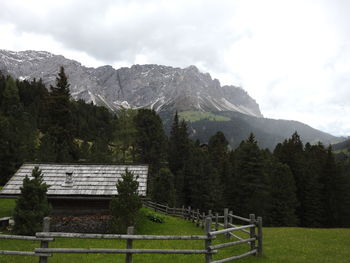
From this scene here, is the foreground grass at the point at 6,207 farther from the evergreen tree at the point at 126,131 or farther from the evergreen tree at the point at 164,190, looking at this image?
the evergreen tree at the point at 126,131

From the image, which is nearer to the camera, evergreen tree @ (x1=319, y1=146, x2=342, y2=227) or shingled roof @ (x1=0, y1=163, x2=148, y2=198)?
shingled roof @ (x1=0, y1=163, x2=148, y2=198)

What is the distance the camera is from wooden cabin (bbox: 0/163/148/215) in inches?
914

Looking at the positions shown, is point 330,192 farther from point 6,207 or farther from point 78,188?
point 6,207

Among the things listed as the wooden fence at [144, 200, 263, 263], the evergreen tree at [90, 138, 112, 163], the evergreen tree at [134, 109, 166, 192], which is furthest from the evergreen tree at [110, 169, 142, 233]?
the evergreen tree at [134, 109, 166, 192]

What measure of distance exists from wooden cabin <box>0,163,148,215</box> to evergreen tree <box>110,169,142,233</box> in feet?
4.89

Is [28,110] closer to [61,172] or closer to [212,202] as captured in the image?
[212,202]

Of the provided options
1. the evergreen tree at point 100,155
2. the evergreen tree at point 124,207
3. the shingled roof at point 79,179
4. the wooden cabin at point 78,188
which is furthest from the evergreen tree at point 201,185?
the evergreen tree at point 124,207

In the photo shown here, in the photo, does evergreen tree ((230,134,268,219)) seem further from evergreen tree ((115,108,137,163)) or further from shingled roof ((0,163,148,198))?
shingled roof ((0,163,148,198))

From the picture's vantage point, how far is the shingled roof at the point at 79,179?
922 inches

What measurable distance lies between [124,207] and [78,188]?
486cm

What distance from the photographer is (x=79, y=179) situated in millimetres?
24828

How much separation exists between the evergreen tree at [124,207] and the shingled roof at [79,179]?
5.48 feet

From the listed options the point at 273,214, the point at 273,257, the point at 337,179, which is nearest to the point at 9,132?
the point at 273,214

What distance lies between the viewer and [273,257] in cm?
1330
